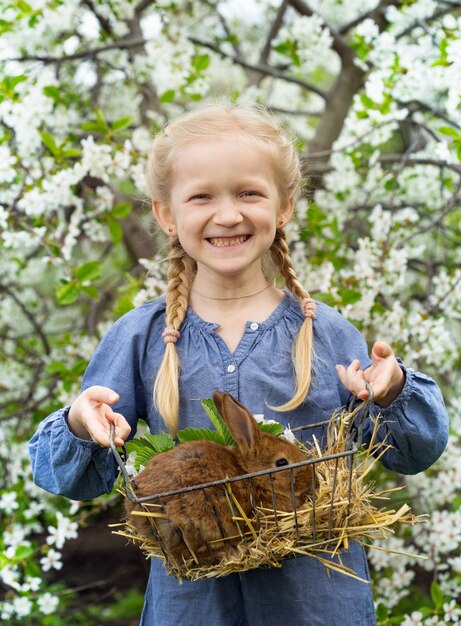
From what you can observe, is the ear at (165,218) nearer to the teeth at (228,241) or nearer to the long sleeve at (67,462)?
the teeth at (228,241)

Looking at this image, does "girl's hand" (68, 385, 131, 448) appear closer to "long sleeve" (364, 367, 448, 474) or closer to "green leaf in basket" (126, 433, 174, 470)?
"green leaf in basket" (126, 433, 174, 470)

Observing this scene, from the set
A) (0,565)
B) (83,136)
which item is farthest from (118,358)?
(83,136)

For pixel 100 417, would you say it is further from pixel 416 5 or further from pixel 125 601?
pixel 125 601

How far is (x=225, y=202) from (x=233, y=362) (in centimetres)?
46

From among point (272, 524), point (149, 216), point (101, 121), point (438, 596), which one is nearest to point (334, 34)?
point (149, 216)

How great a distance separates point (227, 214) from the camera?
7.48ft

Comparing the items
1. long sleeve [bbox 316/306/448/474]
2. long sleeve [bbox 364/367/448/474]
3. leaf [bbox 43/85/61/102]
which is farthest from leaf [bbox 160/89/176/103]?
long sleeve [bbox 364/367/448/474]

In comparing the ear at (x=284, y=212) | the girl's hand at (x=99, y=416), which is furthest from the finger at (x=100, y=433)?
the ear at (x=284, y=212)

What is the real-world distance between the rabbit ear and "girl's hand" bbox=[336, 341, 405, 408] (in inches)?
12.1

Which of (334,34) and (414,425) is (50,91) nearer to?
(334,34)

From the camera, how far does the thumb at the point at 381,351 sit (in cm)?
215

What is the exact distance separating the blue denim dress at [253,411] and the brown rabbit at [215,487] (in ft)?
1.10

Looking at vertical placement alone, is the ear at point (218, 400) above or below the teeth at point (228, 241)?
below

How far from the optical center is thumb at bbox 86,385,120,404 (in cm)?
207
